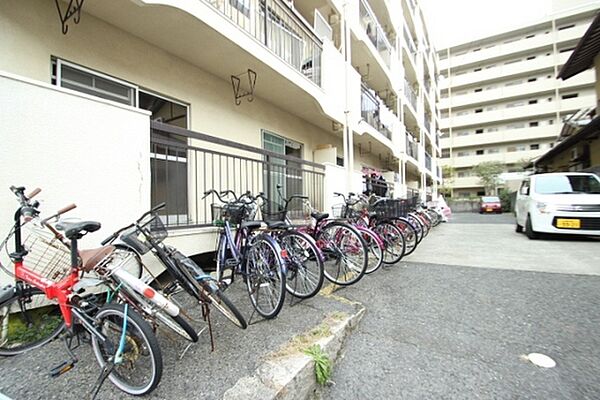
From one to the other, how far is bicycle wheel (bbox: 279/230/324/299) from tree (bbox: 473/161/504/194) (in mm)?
33695

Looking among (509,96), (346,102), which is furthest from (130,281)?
(509,96)

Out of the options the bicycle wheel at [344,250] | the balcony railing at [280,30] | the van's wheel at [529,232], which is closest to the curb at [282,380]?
the bicycle wheel at [344,250]

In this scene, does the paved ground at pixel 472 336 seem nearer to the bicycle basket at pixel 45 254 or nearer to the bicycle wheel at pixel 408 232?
the bicycle wheel at pixel 408 232

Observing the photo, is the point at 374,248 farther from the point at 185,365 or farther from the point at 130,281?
the point at 130,281

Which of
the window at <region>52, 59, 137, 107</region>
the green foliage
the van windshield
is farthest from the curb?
the van windshield

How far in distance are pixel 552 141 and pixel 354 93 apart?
32727 mm

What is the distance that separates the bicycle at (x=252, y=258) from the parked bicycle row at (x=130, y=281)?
1cm

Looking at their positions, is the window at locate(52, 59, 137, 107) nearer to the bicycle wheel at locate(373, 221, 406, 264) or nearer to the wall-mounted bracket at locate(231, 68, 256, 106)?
the wall-mounted bracket at locate(231, 68, 256, 106)

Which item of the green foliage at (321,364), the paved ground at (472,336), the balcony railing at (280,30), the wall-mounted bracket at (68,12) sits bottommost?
the paved ground at (472,336)

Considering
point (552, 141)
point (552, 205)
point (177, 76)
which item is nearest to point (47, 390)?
point (177, 76)

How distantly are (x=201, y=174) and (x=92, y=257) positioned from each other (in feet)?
9.61

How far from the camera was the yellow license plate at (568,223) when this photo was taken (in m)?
6.13

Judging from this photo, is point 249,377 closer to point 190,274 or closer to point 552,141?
point 190,274

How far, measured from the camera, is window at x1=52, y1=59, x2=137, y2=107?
127 inches
